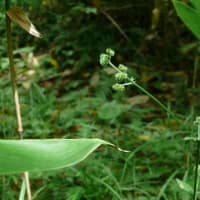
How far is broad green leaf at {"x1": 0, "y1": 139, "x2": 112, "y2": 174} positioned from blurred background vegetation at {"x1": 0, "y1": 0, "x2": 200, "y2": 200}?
0.29 metres

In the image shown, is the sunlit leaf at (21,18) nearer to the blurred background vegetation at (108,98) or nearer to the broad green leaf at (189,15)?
the blurred background vegetation at (108,98)

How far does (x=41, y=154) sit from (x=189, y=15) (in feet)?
0.73

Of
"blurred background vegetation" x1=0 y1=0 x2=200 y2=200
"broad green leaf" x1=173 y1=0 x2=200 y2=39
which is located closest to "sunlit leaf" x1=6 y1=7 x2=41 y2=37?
"blurred background vegetation" x1=0 y1=0 x2=200 y2=200

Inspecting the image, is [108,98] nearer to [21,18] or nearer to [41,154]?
[21,18]

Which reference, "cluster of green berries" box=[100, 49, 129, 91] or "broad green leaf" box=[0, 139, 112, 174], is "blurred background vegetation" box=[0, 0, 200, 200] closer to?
"cluster of green berries" box=[100, 49, 129, 91]

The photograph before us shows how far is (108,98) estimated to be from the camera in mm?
1929

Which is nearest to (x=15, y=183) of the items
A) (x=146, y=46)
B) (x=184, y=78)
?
(x=184, y=78)

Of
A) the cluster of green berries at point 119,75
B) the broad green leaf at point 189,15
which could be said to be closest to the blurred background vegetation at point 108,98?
the cluster of green berries at point 119,75

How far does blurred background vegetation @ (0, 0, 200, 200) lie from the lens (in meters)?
1.21

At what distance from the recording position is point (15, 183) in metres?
Result: 1.25

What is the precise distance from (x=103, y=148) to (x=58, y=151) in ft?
3.37

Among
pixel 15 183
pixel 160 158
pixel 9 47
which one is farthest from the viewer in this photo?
pixel 160 158

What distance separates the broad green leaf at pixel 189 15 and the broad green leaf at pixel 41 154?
0.57 ft

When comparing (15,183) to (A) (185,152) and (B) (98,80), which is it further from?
(B) (98,80)
